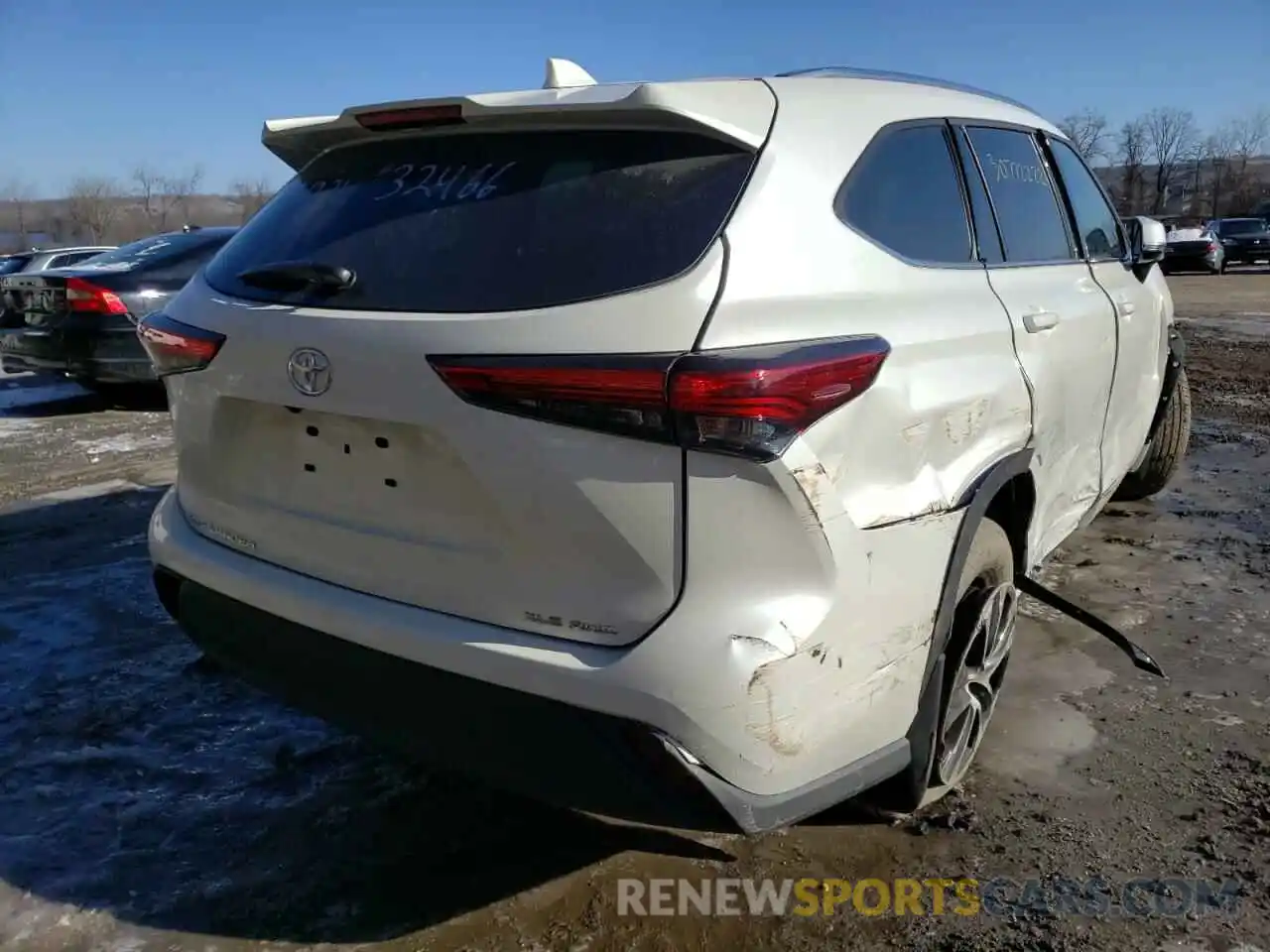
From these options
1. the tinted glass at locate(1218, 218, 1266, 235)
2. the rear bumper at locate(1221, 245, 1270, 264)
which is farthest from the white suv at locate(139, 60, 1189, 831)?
the tinted glass at locate(1218, 218, 1266, 235)

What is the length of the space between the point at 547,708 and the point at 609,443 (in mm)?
516

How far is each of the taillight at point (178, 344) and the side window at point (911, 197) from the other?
1434 mm

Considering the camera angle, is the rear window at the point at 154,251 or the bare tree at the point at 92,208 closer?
the rear window at the point at 154,251

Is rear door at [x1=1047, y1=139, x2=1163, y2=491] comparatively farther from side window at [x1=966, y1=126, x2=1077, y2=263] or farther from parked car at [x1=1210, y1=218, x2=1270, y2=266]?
parked car at [x1=1210, y1=218, x2=1270, y2=266]

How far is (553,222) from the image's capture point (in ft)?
6.72

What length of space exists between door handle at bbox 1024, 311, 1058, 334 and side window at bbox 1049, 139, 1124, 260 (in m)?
0.91

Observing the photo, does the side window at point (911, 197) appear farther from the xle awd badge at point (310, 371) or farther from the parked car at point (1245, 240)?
the parked car at point (1245, 240)

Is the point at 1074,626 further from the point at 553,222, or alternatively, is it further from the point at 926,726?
the point at 553,222

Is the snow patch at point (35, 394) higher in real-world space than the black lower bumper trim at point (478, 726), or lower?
lower

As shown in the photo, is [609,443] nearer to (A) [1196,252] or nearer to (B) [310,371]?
(B) [310,371]

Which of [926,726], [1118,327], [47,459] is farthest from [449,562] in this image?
[47,459]

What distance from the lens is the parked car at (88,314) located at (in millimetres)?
7957

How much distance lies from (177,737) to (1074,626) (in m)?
3.26

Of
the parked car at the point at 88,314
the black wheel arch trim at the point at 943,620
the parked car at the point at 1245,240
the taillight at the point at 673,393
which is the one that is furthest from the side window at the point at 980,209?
the parked car at the point at 1245,240
